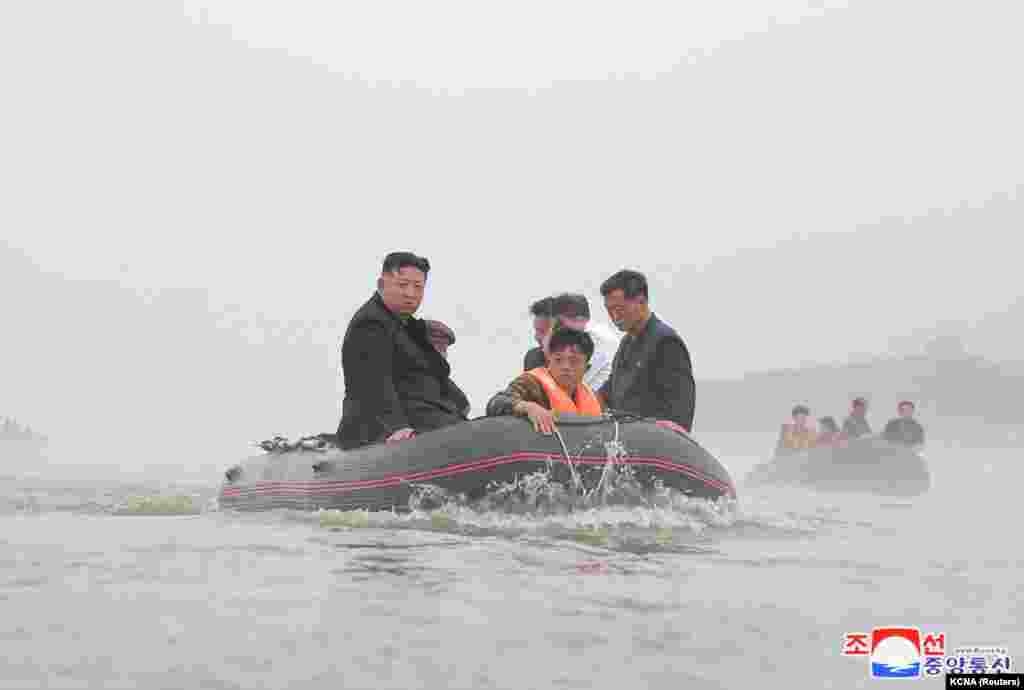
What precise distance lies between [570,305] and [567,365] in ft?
5.04

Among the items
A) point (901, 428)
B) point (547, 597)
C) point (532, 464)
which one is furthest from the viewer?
point (901, 428)

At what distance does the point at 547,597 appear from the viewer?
4.03 meters

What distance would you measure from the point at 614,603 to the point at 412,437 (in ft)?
12.3

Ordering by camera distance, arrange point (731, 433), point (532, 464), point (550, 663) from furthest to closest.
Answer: point (731, 433), point (532, 464), point (550, 663)

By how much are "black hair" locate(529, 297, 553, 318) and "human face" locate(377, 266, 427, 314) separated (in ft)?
6.34

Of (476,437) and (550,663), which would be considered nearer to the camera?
(550,663)

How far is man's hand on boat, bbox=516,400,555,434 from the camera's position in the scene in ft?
23.7

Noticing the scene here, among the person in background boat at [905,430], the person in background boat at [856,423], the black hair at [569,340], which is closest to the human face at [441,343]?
the black hair at [569,340]

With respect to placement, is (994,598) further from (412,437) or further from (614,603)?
(412,437)

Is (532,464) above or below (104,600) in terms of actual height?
above

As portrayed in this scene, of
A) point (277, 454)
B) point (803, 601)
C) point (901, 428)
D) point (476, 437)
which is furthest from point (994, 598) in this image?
point (901, 428)

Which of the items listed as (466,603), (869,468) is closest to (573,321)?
(466,603)

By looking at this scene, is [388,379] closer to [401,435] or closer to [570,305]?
[401,435]

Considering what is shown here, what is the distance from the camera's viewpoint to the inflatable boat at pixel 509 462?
7.11 meters
